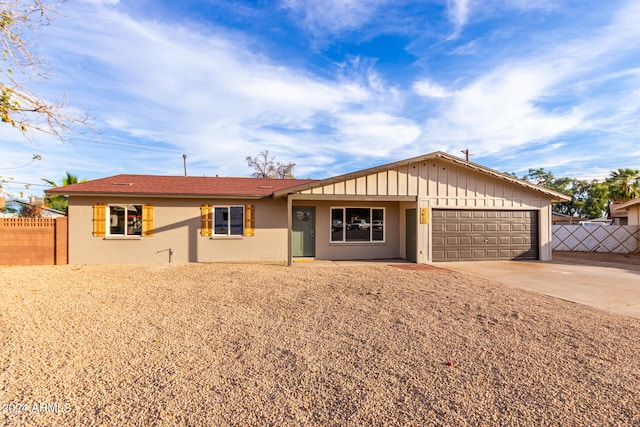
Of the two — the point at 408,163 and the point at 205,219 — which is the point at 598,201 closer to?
the point at 408,163

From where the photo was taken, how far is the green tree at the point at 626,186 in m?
22.4

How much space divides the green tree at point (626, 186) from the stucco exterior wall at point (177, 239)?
24702mm

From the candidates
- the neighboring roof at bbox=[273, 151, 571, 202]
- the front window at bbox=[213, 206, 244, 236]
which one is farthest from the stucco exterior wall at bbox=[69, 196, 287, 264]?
the neighboring roof at bbox=[273, 151, 571, 202]

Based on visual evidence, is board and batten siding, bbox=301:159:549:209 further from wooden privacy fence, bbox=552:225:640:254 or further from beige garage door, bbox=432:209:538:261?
wooden privacy fence, bbox=552:225:640:254

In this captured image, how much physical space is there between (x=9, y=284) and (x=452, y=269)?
11932 millimetres

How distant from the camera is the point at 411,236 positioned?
495 inches

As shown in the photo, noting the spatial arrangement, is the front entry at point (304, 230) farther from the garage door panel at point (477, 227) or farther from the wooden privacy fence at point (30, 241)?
the wooden privacy fence at point (30, 241)

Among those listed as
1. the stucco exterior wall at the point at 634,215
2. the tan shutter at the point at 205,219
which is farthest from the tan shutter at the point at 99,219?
the stucco exterior wall at the point at 634,215

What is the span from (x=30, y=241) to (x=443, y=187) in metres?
14.5

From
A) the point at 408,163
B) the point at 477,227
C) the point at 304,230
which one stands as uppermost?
the point at 408,163

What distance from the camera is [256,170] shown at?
36.8 m

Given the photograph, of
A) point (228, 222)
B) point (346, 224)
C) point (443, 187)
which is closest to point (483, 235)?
point (443, 187)

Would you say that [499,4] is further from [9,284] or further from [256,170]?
[256,170]

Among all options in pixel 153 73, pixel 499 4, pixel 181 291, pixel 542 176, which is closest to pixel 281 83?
pixel 153 73
